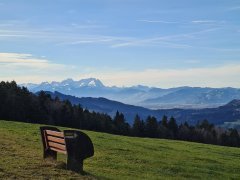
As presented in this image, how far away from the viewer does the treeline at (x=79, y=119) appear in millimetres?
84625

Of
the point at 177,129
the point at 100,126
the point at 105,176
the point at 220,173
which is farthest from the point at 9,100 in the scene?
the point at 105,176

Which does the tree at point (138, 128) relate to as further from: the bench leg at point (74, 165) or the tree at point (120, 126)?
the bench leg at point (74, 165)

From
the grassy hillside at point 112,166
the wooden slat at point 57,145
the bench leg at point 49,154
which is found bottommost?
the grassy hillside at point 112,166

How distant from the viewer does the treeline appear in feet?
278

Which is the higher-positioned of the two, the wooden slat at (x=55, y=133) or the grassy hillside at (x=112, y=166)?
the wooden slat at (x=55, y=133)

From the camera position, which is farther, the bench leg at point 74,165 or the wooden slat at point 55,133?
the wooden slat at point 55,133

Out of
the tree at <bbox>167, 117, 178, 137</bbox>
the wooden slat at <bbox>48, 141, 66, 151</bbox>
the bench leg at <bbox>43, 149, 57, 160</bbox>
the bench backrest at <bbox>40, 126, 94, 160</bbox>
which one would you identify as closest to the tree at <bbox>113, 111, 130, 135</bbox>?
the tree at <bbox>167, 117, 178, 137</bbox>

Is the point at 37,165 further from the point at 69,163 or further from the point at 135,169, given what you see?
the point at 135,169

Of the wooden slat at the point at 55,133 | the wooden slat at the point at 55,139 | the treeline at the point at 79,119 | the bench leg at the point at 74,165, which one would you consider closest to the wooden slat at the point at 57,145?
the wooden slat at the point at 55,139

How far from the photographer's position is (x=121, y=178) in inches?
741

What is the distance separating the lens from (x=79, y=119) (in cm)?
10031

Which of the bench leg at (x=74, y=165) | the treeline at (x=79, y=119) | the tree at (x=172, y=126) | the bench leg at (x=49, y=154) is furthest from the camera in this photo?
the tree at (x=172, y=126)

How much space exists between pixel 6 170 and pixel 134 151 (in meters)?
14.3

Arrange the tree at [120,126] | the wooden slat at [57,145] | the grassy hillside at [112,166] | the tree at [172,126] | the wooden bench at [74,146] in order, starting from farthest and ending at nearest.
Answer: the tree at [172,126] → the tree at [120,126] → the wooden slat at [57,145] → the wooden bench at [74,146] → the grassy hillside at [112,166]
